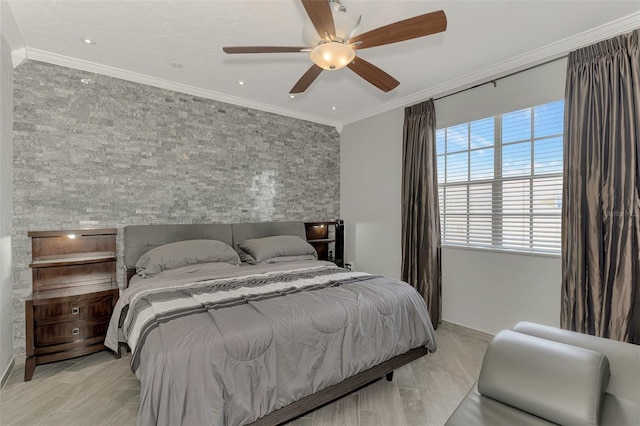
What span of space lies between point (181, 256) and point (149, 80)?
2.02 metres

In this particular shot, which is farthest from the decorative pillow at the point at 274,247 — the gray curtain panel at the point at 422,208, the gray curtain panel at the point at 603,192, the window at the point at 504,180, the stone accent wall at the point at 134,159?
the gray curtain panel at the point at 603,192

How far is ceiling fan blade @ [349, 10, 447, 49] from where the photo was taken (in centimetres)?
169

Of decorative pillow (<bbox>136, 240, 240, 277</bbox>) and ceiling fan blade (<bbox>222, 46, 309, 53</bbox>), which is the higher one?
ceiling fan blade (<bbox>222, 46, 309, 53</bbox>)

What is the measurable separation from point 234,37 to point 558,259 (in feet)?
11.5

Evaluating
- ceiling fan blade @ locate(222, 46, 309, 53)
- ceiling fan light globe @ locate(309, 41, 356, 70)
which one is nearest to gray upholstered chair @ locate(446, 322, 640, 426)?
ceiling fan light globe @ locate(309, 41, 356, 70)

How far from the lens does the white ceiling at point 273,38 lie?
226cm

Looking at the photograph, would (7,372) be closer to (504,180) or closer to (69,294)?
(69,294)

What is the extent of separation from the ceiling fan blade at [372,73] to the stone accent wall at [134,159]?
229 cm

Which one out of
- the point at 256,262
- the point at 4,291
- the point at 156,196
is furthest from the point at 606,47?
the point at 4,291

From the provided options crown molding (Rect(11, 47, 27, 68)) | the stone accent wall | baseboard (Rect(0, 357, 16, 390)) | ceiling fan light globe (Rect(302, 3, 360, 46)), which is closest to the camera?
ceiling fan light globe (Rect(302, 3, 360, 46))

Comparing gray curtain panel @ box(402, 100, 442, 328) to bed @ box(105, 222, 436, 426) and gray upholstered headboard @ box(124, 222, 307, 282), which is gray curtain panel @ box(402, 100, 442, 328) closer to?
bed @ box(105, 222, 436, 426)

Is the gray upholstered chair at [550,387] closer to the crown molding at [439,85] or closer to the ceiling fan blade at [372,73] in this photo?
the ceiling fan blade at [372,73]

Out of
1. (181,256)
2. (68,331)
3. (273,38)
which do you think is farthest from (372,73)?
(68,331)

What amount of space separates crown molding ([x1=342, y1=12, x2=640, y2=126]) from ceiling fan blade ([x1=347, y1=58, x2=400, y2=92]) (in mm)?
1538
